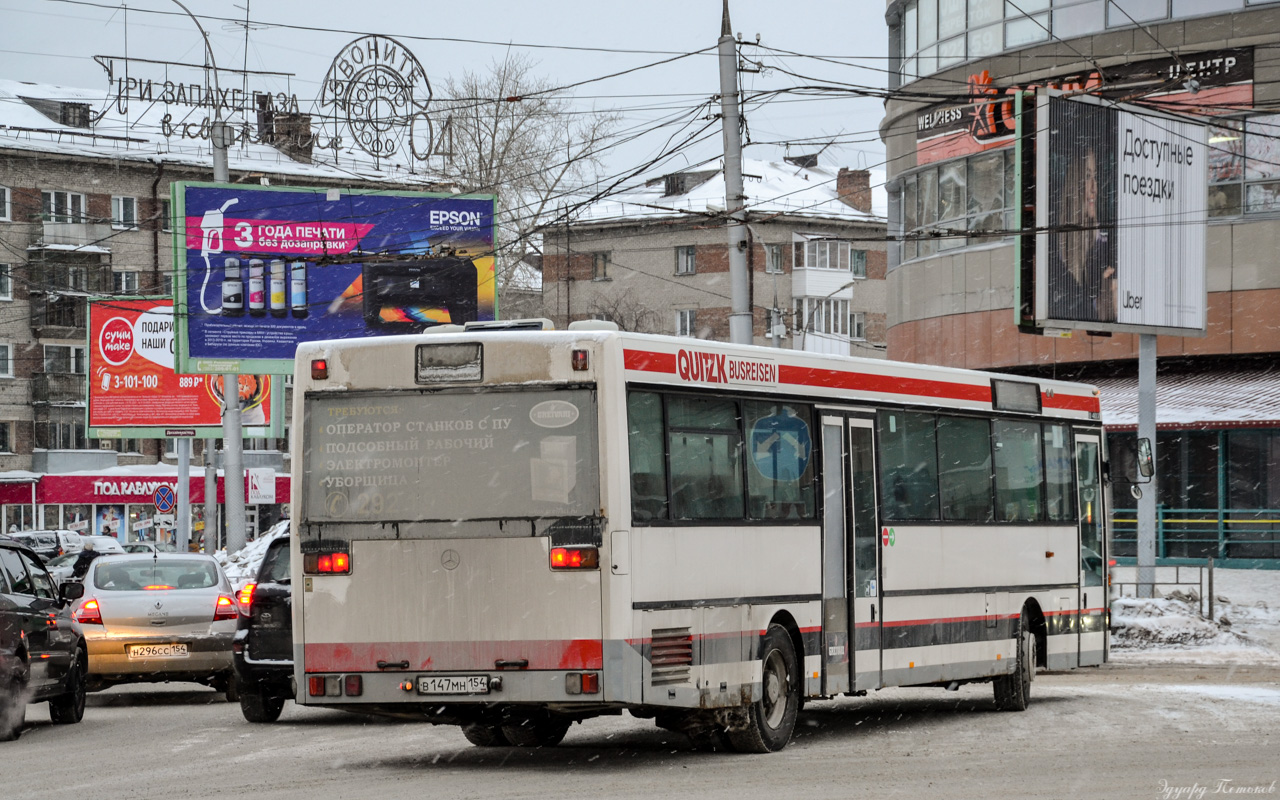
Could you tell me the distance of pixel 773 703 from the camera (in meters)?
12.6

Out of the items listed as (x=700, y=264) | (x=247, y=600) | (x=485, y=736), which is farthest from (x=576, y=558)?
(x=700, y=264)

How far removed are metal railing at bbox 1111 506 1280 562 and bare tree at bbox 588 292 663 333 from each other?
43.4 meters

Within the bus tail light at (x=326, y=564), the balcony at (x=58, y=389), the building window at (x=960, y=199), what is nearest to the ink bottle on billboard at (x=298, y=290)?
the building window at (x=960, y=199)

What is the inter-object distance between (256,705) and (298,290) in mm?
23957

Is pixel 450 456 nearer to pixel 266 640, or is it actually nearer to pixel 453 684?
pixel 453 684

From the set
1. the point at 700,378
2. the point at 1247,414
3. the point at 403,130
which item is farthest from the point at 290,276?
the point at 700,378

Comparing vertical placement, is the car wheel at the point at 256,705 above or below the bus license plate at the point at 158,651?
below

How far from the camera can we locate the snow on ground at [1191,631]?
23.7 m

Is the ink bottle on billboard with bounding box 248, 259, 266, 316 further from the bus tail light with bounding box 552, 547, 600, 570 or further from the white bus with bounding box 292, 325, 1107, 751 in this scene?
the bus tail light with bounding box 552, 547, 600, 570

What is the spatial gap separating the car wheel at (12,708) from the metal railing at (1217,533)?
84.0 feet

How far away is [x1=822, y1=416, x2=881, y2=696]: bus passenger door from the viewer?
13.4 m

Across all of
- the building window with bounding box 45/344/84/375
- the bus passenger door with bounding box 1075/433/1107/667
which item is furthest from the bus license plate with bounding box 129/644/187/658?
the building window with bounding box 45/344/84/375

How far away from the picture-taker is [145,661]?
17922 mm

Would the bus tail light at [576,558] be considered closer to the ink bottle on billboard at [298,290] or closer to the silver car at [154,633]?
the silver car at [154,633]
